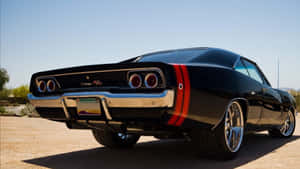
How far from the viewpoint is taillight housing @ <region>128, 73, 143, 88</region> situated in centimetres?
273

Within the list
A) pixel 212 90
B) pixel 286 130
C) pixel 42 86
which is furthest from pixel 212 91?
pixel 286 130

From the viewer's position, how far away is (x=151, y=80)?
2672mm

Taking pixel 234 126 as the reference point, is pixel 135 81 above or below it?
above

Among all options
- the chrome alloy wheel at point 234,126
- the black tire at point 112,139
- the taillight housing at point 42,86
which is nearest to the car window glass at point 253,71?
the chrome alloy wheel at point 234,126

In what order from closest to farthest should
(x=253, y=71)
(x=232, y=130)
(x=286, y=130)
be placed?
(x=232, y=130)
(x=253, y=71)
(x=286, y=130)

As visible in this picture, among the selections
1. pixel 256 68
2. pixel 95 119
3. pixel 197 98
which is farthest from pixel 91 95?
pixel 256 68

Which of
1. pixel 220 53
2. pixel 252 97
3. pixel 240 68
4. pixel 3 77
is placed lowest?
pixel 3 77

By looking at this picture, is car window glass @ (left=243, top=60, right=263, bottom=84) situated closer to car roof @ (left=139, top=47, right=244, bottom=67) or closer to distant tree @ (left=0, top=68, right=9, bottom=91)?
car roof @ (left=139, top=47, right=244, bottom=67)

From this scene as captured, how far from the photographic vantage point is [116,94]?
2688mm

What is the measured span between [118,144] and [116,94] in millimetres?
1974

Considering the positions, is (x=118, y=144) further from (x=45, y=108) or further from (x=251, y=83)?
(x=251, y=83)

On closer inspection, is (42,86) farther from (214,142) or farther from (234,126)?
(234,126)

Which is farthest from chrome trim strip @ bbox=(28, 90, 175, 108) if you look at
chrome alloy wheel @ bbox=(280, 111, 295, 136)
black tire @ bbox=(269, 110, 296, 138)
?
chrome alloy wheel @ bbox=(280, 111, 295, 136)

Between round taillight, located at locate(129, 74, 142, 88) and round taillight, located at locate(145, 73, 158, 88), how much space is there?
82 mm
